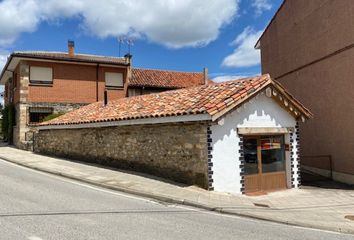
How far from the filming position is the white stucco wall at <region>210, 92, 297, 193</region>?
12.3 metres

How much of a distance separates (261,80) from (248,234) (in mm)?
7528

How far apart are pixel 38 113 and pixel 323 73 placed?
63.4 ft

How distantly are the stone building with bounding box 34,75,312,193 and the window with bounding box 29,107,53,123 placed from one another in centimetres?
1216

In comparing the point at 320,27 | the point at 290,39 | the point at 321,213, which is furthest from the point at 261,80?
the point at 290,39

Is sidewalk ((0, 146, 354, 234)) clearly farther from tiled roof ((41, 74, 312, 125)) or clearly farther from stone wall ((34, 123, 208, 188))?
tiled roof ((41, 74, 312, 125))

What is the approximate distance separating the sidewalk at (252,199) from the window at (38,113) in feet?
40.6

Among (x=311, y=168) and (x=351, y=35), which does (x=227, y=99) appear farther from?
(x=311, y=168)

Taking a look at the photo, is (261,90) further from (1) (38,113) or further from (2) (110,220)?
(1) (38,113)

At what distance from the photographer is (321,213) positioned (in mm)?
10195

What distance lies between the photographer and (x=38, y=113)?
2759cm

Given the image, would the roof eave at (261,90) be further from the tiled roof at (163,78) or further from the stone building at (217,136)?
the tiled roof at (163,78)

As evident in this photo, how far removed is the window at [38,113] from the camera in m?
27.1

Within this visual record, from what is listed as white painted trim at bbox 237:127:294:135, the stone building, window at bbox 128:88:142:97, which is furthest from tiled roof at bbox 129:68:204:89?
white painted trim at bbox 237:127:294:135

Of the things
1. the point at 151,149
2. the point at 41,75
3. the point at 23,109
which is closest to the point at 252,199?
the point at 151,149
